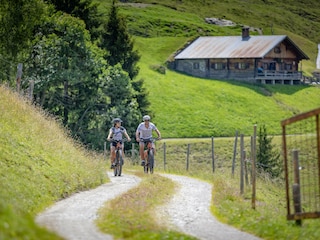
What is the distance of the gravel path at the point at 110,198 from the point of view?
560 inches

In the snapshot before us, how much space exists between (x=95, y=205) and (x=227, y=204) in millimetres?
3100

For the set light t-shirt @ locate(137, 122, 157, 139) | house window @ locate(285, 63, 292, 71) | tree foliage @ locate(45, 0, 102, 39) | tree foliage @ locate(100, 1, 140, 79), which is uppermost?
tree foliage @ locate(45, 0, 102, 39)

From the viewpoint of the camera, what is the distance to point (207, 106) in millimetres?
89000

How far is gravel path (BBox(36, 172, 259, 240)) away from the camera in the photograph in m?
14.2

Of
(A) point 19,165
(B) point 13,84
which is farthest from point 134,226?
(B) point 13,84

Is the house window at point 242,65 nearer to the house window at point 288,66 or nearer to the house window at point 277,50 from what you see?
the house window at point 277,50

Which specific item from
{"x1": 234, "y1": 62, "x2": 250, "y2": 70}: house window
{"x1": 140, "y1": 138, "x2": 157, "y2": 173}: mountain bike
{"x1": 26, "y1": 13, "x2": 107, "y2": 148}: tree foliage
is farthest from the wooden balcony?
{"x1": 140, "y1": 138, "x2": 157, "y2": 173}: mountain bike

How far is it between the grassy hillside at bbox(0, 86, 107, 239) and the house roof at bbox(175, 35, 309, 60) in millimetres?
82216

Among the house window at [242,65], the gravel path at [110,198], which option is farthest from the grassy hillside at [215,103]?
the gravel path at [110,198]

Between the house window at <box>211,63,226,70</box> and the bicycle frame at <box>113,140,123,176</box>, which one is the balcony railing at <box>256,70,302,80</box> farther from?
Answer: the bicycle frame at <box>113,140,123,176</box>

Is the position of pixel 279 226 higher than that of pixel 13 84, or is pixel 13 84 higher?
pixel 13 84

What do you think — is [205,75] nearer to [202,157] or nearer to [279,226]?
[202,157]

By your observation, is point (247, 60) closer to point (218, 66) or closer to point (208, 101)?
point (218, 66)

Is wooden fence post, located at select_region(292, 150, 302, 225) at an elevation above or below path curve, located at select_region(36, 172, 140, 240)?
above
